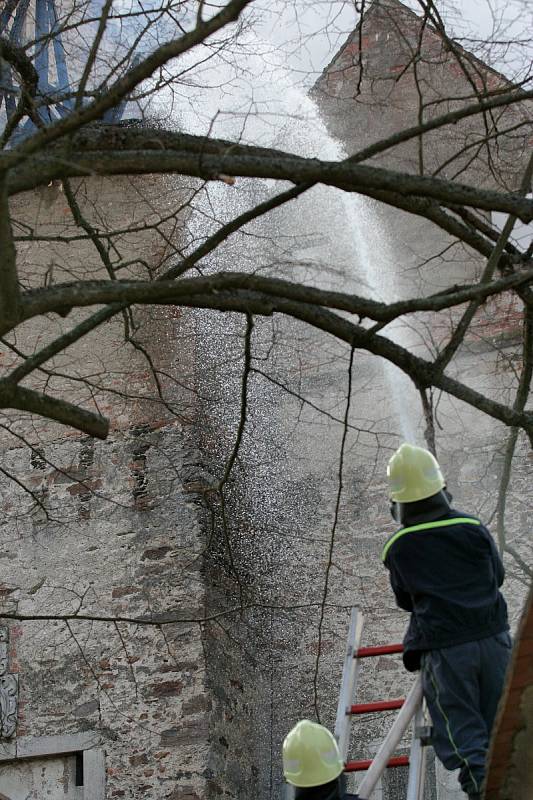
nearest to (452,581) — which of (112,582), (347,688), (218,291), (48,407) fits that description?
(347,688)

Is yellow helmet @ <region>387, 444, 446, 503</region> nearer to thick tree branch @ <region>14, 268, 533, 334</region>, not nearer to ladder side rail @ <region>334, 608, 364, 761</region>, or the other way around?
thick tree branch @ <region>14, 268, 533, 334</region>

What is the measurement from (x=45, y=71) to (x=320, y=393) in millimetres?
5116

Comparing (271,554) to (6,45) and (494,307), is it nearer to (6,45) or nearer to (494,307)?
(494,307)

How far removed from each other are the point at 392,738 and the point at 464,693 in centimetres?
41

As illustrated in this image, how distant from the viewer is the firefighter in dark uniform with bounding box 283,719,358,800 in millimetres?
4121

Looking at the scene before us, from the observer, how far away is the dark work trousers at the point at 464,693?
4320 mm

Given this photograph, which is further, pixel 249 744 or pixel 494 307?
pixel 494 307

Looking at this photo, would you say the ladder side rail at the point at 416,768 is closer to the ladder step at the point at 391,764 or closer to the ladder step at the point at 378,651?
the ladder step at the point at 391,764

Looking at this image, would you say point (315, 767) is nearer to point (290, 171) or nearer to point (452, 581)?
point (452, 581)

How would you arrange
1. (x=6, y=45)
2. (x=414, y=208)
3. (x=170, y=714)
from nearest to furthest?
(x=414, y=208) < (x=6, y=45) < (x=170, y=714)

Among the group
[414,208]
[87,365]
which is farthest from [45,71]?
[414,208]

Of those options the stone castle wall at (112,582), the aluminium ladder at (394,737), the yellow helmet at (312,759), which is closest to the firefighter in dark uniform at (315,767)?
the yellow helmet at (312,759)

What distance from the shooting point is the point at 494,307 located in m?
11.1

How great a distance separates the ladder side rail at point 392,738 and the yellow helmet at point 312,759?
30 centimetres
